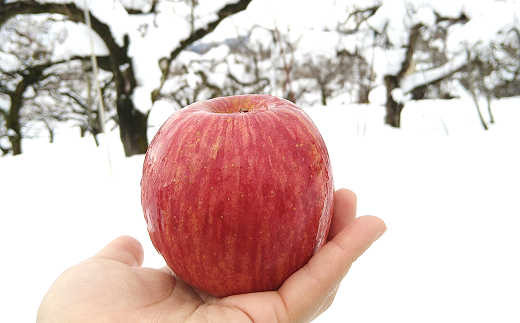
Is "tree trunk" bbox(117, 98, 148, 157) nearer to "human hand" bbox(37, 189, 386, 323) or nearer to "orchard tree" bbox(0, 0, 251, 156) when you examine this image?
"orchard tree" bbox(0, 0, 251, 156)

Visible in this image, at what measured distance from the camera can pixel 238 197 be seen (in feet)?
2.54

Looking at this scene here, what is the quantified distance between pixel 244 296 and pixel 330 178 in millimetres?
436

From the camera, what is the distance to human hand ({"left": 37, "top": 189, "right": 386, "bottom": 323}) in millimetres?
800

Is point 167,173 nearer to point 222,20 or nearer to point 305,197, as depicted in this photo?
point 305,197

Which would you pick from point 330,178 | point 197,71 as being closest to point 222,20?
point 330,178

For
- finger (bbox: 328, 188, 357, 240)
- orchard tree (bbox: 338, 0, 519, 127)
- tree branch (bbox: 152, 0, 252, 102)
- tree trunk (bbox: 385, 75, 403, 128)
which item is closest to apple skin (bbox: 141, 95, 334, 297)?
finger (bbox: 328, 188, 357, 240)

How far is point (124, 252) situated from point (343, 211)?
89cm

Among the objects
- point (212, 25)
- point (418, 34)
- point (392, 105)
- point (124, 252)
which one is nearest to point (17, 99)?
point (212, 25)

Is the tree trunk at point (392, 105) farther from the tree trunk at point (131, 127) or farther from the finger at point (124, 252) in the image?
the finger at point (124, 252)

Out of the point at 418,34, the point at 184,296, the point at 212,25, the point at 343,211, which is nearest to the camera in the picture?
the point at 184,296

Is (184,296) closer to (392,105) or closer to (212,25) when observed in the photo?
(212,25)

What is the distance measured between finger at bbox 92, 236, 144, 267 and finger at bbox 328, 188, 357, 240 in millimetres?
806

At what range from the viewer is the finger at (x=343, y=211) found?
1.14m

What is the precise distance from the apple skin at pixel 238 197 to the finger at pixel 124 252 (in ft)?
1.17
